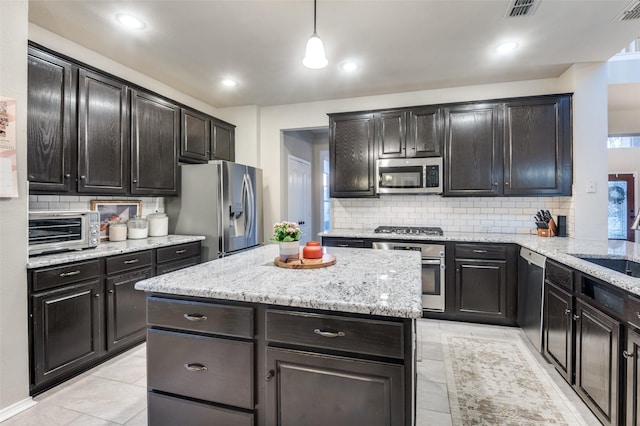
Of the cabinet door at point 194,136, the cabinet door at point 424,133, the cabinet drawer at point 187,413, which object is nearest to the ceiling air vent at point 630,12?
the cabinet door at point 424,133

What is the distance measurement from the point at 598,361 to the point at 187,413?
7.26 feet

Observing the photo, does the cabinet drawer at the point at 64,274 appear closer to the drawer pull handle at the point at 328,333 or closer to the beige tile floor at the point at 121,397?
the beige tile floor at the point at 121,397

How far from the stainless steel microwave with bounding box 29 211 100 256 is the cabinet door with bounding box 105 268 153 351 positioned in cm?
39

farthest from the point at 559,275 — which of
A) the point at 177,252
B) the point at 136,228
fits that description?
the point at 136,228

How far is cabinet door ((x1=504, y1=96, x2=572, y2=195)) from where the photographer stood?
133 inches

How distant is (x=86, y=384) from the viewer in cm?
232

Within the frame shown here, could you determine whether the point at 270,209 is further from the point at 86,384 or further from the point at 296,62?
the point at 86,384

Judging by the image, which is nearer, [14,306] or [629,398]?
[629,398]

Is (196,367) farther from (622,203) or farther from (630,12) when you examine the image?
(622,203)

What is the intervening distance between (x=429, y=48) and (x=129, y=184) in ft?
10.3

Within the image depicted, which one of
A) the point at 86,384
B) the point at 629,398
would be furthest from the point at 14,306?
the point at 629,398

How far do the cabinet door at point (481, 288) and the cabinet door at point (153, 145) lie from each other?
332cm

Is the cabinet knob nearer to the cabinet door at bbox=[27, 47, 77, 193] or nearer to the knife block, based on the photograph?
the cabinet door at bbox=[27, 47, 77, 193]

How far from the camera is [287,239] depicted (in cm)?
189
